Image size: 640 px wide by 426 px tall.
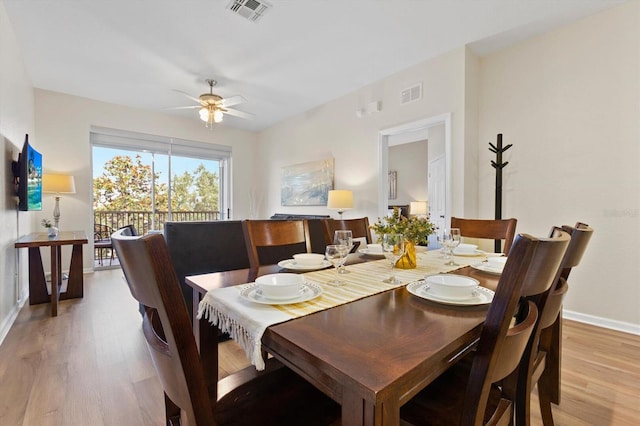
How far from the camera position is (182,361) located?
624 mm

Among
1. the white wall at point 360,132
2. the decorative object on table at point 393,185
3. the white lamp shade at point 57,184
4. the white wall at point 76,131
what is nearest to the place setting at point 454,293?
the white wall at point 360,132

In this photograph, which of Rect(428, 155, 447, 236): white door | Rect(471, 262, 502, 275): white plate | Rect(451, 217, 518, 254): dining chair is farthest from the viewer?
Rect(428, 155, 447, 236): white door

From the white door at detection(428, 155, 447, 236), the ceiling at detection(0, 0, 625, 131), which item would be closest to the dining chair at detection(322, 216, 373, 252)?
the ceiling at detection(0, 0, 625, 131)

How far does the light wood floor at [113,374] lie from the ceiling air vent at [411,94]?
2760 mm

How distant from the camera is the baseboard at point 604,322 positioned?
2439 millimetres

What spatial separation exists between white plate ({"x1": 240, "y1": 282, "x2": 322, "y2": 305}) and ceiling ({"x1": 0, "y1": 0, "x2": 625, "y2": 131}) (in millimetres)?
2498

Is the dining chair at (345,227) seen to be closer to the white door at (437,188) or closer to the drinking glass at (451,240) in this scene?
the drinking glass at (451,240)

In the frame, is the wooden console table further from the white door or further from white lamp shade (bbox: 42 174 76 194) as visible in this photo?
the white door

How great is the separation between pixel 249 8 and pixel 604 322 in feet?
13.5

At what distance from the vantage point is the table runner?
0.75m

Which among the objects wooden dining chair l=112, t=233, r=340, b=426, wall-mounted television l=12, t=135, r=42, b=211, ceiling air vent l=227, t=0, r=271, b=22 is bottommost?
wooden dining chair l=112, t=233, r=340, b=426

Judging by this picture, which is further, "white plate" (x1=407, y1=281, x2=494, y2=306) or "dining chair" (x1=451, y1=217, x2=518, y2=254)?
"dining chair" (x1=451, y1=217, x2=518, y2=254)

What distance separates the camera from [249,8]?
257 cm

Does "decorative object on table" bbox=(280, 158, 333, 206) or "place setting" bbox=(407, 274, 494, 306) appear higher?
"decorative object on table" bbox=(280, 158, 333, 206)
